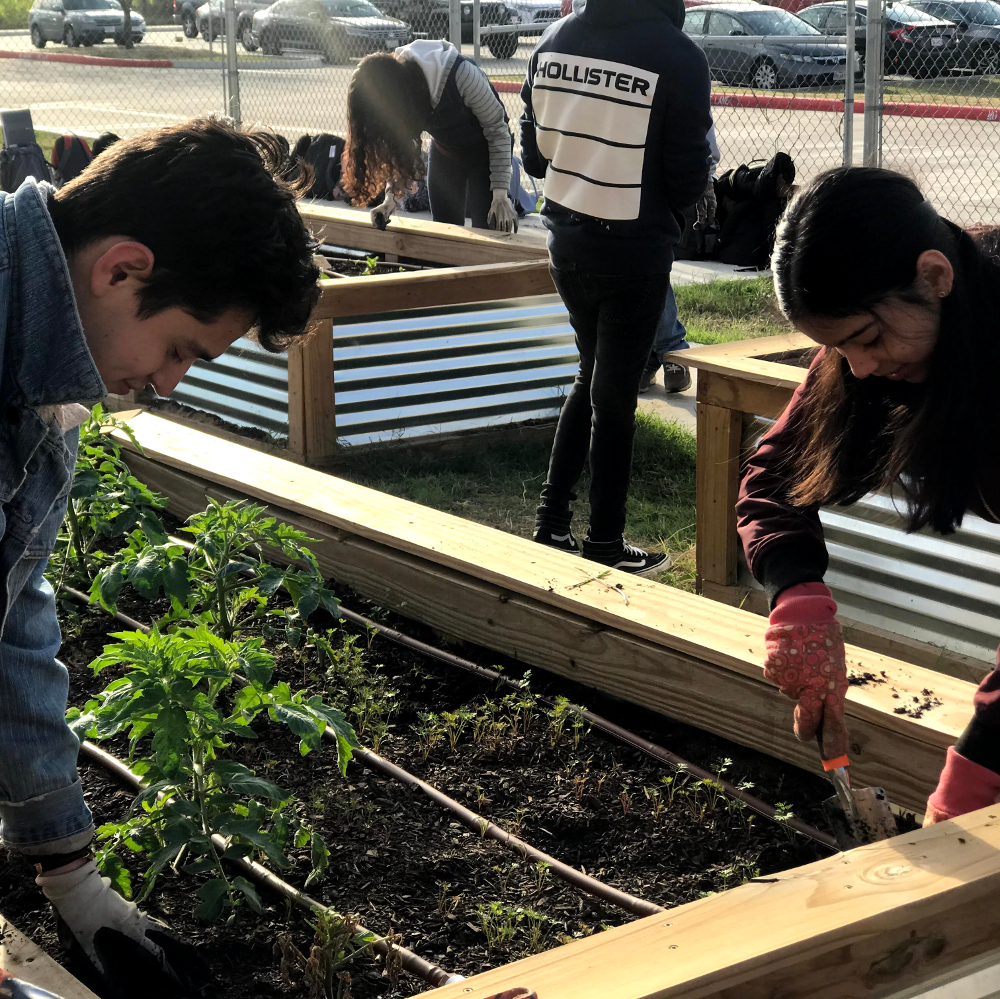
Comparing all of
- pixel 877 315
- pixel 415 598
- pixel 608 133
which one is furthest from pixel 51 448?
pixel 608 133

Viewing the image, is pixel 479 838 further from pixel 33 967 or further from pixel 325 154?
pixel 325 154

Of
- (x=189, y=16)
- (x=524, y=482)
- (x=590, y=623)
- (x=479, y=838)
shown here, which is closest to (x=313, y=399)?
(x=524, y=482)

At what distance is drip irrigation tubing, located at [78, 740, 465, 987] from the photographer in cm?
177

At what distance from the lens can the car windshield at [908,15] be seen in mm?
9227

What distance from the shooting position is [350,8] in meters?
17.5

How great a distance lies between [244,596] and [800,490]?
1.04 metres

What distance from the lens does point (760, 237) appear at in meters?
8.82

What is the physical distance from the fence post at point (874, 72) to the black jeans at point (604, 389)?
3425 mm

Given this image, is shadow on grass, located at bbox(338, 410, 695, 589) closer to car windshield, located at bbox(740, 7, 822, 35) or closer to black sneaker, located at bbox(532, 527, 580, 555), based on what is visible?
black sneaker, located at bbox(532, 527, 580, 555)

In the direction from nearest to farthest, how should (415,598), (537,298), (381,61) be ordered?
(415,598), (381,61), (537,298)

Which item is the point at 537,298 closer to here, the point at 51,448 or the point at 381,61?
the point at 381,61

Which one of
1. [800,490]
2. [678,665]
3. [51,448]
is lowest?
[678,665]

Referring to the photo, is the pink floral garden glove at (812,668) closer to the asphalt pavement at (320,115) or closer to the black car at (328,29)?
the asphalt pavement at (320,115)

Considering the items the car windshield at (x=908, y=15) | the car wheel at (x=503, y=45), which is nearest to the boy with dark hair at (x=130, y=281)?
the car windshield at (x=908, y=15)
